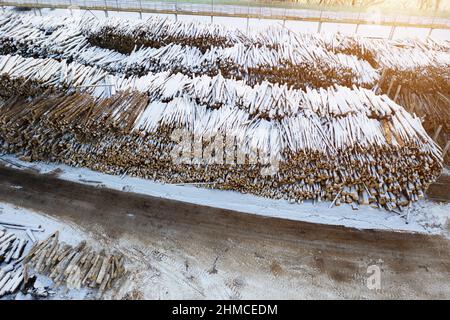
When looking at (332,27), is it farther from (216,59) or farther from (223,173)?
(223,173)

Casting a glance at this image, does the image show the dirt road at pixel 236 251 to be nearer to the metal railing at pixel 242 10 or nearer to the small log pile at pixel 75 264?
the small log pile at pixel 75 264

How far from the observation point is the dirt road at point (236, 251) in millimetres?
8055

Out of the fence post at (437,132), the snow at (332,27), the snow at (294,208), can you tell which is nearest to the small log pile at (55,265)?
the snow at (294,208)

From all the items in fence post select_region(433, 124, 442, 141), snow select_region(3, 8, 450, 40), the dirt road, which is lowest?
the dirt road

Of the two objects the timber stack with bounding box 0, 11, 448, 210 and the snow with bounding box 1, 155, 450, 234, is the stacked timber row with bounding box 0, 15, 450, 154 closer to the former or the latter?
the timber stack with bounding box 0, 11, 448, 210

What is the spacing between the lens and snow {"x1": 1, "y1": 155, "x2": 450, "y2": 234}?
9.73 metres

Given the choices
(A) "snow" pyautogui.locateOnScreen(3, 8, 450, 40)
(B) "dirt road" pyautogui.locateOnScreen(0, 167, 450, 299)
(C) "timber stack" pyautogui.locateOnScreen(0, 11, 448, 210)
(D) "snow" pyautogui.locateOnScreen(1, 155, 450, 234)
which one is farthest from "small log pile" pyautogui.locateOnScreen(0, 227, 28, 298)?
(A) "snow" pyautogui.locateOnScreen(3, 8, 450, 40)

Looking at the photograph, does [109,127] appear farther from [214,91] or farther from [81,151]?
[214,91]

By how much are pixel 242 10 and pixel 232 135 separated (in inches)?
397

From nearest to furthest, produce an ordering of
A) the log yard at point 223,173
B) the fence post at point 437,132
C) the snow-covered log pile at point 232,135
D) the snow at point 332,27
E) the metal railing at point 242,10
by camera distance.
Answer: the log yard at point 223,173 < the snow-covered log pile at point 232,135 < the fence post at point 437,132 < the snow at point 332,27 < the metal railing at point 242,10

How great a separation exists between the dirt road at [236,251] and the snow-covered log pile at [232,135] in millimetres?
1199

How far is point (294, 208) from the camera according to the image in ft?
33.3

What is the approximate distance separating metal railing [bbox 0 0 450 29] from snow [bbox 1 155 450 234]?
1050cm
